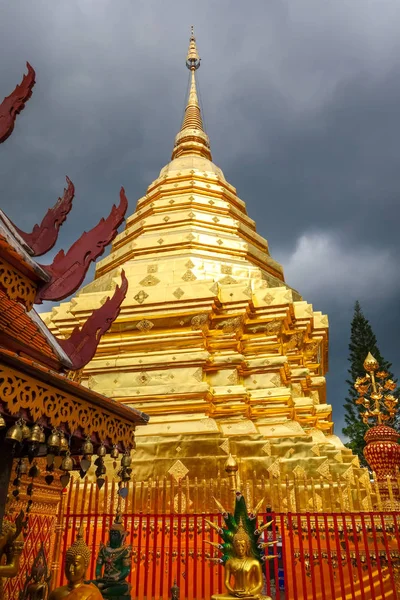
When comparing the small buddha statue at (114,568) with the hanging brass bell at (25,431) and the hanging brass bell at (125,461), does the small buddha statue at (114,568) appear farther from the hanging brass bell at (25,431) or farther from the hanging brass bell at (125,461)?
the hanging brass bell at (25,431)

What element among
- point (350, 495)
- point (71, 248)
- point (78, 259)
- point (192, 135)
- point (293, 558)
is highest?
point (192, 135)

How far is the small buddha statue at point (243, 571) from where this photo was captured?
400 centimetres

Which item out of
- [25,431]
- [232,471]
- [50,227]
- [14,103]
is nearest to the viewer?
[25,431]

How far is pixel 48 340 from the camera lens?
4.16 meters

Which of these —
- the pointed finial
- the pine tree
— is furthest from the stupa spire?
the pine tree

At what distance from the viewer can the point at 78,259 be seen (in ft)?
15.1

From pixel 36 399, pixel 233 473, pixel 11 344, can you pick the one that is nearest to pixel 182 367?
pixel 233 473

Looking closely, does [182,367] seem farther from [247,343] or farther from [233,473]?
[233,473]

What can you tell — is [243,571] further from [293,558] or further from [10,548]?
[10,548]

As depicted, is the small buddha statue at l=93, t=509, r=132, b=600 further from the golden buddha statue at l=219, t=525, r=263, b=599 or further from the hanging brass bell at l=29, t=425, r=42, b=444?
the hanging brass bell at l=29, t=425, r=42, b=444

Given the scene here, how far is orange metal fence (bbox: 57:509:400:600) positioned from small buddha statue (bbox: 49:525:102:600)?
179cm

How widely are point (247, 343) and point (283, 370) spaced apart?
0.95m

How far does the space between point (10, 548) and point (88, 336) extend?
2137 millimetres

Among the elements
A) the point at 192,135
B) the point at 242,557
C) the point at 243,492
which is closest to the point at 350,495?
the point at 243,492
